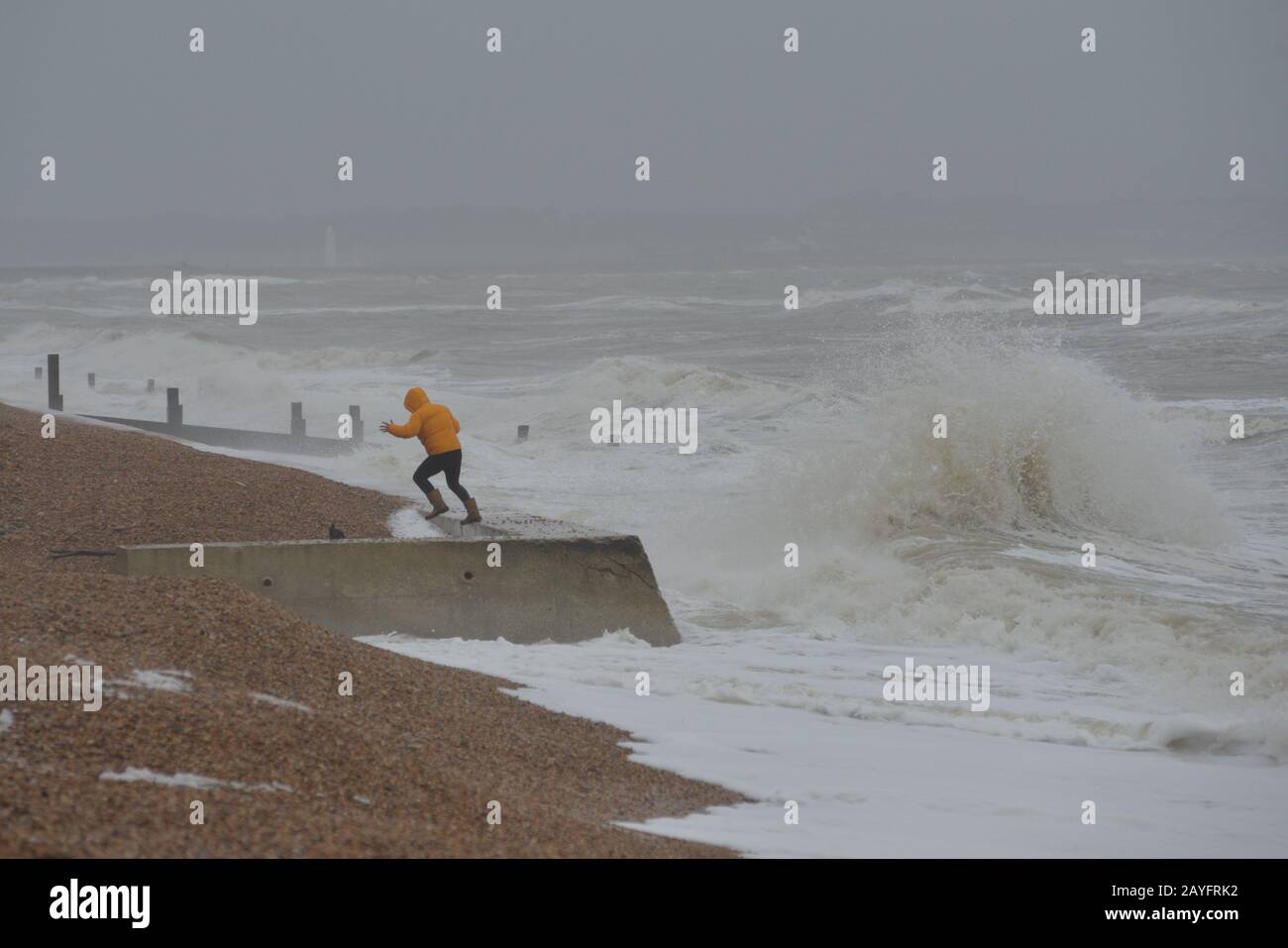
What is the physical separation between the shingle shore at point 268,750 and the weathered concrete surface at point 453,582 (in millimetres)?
1281

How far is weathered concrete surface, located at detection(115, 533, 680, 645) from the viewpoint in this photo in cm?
978

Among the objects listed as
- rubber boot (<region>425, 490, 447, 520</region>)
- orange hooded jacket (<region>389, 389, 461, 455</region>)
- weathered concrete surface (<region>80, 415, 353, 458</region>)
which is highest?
weathered concrete surface (<region>80, 415, 353, 458</region>)

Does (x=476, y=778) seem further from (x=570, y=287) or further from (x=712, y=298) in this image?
(x=570, y=287)

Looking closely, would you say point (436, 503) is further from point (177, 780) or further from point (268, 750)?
point (177, 780)

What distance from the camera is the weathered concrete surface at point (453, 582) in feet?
32.1

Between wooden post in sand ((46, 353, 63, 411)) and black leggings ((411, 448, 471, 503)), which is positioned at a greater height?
wooden post in sand ((46, 353, 63, 411))

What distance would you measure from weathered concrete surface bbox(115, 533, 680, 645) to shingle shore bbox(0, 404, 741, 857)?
1281 millimetres

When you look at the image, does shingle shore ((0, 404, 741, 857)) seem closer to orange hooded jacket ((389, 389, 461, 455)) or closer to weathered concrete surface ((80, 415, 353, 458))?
orange hooded jacket ((389, 389, 461, 455))

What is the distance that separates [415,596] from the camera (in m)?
10.1

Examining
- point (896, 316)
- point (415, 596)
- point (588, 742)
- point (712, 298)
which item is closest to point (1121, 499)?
point (415, 596)

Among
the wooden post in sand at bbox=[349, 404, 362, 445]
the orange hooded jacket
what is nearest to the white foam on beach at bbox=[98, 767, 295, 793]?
the orange hooded jacket

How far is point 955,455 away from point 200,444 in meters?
11.0

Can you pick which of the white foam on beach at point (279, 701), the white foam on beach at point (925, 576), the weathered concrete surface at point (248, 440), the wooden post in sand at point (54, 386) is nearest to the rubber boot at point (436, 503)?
the white foam on beach at point (925, 576)

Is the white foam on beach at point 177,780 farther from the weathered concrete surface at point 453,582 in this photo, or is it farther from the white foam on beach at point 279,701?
the weathered concrete surface at point 453,582
